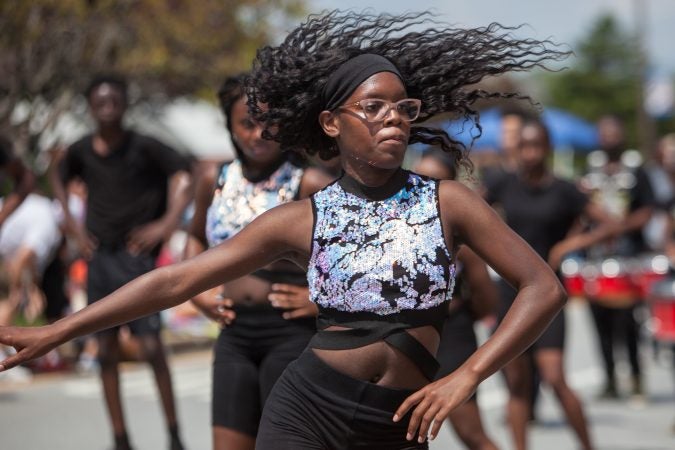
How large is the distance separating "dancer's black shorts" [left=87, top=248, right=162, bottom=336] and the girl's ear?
156 inches

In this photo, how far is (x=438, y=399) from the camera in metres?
3.42

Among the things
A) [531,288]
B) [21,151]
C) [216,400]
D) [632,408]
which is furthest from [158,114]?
[531,288]

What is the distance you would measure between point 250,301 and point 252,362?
0.26 meters

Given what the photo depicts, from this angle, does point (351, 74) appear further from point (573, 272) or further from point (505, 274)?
point (573, 272)

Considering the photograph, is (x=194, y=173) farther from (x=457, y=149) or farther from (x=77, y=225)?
(x=457, y=149)

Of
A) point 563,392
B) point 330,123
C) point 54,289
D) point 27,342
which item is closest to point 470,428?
point 563,392

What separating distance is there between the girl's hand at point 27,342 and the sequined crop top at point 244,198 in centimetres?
181

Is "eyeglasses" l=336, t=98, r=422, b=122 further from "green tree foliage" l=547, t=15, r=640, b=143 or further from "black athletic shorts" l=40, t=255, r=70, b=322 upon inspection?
"green tree foliage" l=547, t=15, r=640, b=143

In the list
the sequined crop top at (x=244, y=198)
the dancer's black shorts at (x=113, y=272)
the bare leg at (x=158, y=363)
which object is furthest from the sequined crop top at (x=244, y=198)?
the dancer's black shorts at (x=113, y=272)

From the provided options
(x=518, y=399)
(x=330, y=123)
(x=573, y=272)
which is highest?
(x=330, y=123)

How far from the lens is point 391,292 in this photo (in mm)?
3701

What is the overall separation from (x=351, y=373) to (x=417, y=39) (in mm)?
1165

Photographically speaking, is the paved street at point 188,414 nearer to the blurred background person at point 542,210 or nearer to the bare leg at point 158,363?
the bare leg at point 158,363

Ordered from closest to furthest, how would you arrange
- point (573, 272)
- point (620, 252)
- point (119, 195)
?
1. point (119, 195)
2. point (620, 252)
3. point (573, 272)
